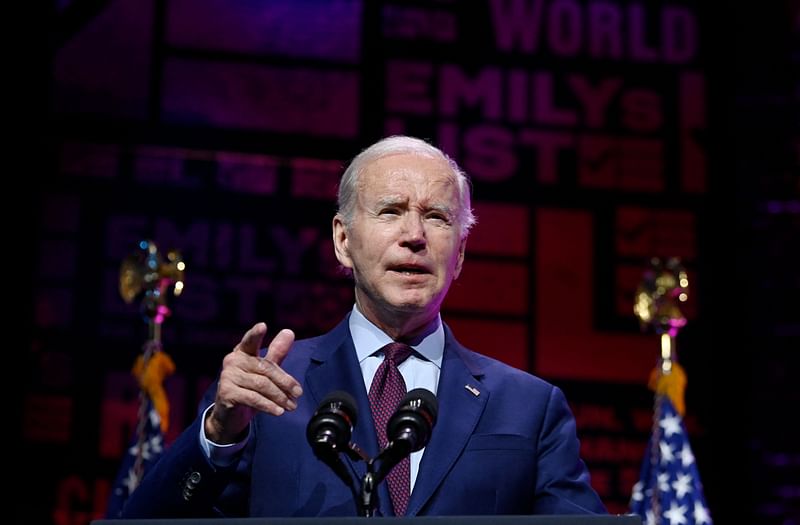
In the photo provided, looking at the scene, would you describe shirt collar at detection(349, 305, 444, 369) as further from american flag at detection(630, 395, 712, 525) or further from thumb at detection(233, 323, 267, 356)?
american flag at detection(630, 395, 712, 525)

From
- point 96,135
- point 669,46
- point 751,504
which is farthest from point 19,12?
point 751,504

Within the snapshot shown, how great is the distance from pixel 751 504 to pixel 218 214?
8.62 ft

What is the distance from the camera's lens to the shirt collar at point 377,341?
7.51ft

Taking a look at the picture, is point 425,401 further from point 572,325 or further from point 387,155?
point 572,325

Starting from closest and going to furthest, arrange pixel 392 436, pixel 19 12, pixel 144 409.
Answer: pixel 392 436 < pixel 144 409 < pixel 19 12

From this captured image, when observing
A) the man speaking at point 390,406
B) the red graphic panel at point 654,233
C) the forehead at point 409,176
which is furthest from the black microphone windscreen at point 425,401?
the red graphic panel at point 654,233

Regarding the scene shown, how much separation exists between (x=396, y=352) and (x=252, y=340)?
21.5 inches

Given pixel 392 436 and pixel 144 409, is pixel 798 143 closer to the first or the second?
pixel 144 409

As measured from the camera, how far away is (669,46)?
5668 mm

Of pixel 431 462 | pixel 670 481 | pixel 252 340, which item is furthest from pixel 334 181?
pixel 252 340

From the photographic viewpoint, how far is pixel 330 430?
5.46ft

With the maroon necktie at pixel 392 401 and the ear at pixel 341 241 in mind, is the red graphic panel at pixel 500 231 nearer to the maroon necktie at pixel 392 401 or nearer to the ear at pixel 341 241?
the ear at pixel 341 241

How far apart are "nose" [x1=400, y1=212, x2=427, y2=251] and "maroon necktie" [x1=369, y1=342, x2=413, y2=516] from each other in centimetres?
20

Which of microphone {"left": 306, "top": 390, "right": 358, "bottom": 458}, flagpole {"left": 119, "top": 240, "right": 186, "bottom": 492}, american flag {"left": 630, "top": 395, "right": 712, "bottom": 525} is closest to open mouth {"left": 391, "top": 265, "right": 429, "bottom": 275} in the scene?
microphone {"left": 306, "top": 390, "right": 358, "bottom": 458}
